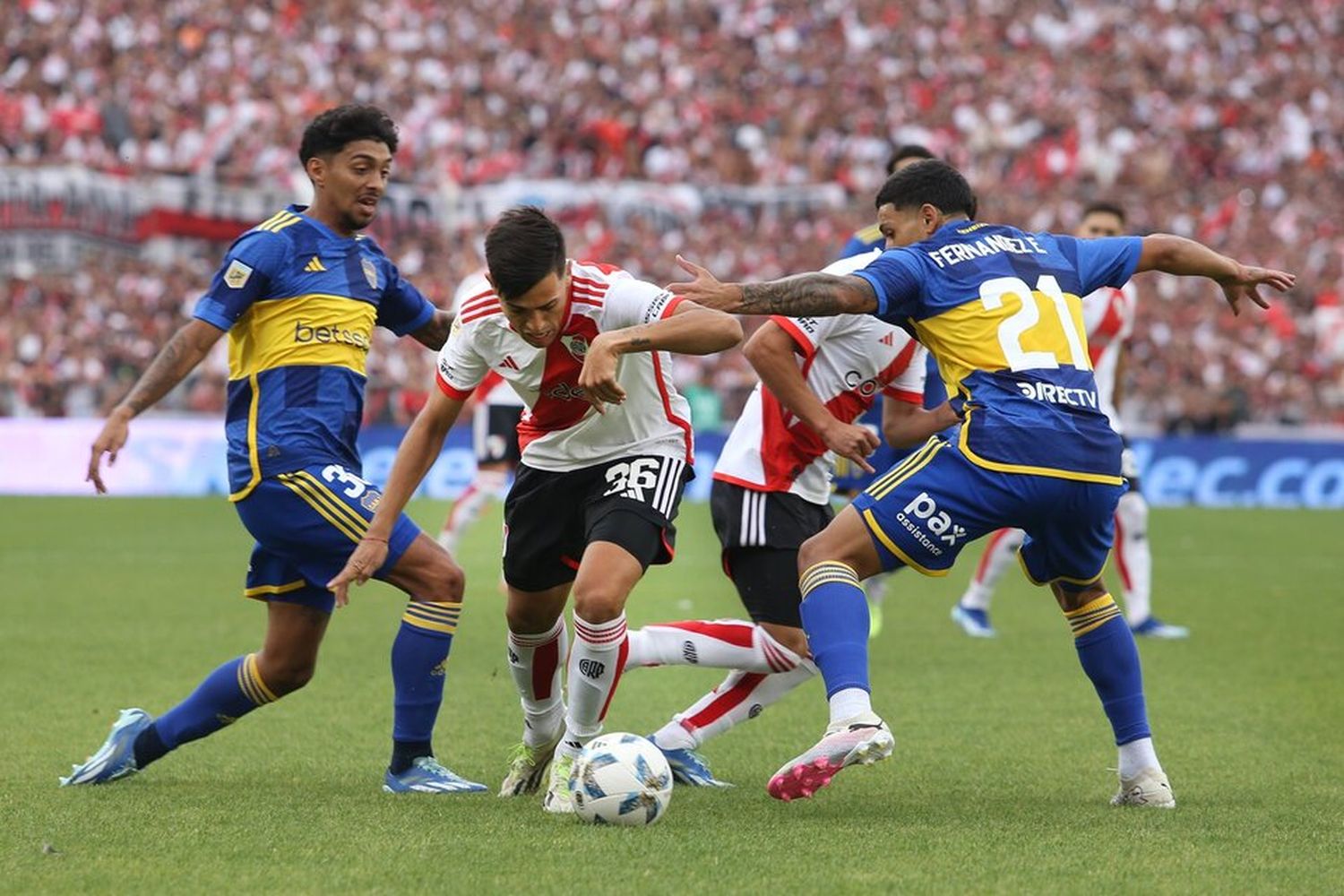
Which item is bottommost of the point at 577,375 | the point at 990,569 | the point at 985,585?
the point at 985,585

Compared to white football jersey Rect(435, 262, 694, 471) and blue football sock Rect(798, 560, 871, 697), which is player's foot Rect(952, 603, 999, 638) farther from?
blue football sock Rect(798, 560, 871, 697)

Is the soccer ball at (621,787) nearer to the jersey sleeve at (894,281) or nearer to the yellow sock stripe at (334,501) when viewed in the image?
the yellow sock stripe at (334,501)

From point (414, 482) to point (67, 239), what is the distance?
20621mm

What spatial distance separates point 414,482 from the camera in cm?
588

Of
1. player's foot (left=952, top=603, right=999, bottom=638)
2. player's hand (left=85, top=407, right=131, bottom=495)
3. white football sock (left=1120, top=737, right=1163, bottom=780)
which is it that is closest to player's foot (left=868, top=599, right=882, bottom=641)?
player's foot (left=952, top=603, right=999, bottom=638)

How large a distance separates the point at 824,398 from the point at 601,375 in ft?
6.36

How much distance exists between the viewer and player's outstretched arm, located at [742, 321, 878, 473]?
5.86 meters

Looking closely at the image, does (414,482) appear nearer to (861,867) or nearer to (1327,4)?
(861,867)

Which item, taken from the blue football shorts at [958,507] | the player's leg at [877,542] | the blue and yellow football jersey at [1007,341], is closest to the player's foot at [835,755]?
the player's leg at [877,542]

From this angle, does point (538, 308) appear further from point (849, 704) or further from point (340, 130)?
point (849, 704)

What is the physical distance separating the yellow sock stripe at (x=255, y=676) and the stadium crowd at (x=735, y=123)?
16476 millimetres

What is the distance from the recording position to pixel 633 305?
228 inches

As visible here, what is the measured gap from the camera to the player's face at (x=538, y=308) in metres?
5.50

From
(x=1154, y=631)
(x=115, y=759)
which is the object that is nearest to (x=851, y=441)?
(x=115, y=759)
